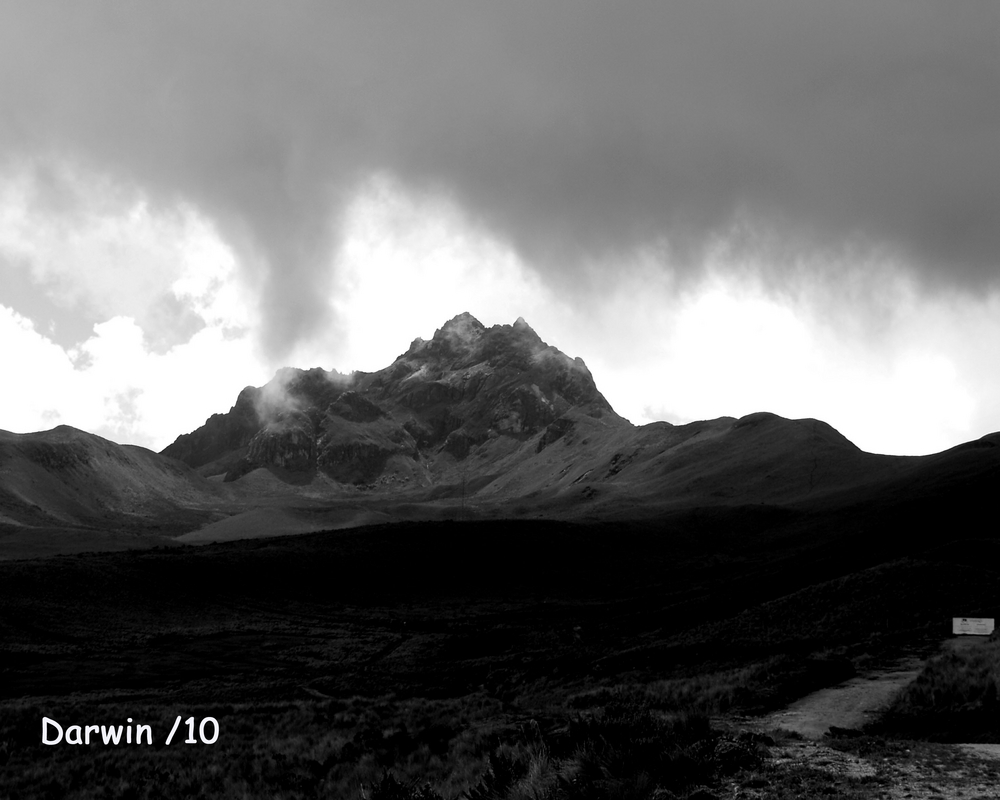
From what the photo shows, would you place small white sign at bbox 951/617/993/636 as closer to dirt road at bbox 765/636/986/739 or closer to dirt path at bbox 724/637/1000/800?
dirt road at bbox 765/636/986/739

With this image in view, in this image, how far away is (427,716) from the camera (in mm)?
31156

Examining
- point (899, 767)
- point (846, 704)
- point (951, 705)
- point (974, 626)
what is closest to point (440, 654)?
point (974, 626)

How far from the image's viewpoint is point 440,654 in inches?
2517

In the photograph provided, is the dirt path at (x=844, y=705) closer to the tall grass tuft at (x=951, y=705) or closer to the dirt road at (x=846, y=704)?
the dirt road at (x=846, y=704)

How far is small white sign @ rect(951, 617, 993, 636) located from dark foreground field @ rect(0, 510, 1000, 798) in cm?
154

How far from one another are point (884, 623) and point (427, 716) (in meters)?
27.6

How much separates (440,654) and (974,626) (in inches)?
1502

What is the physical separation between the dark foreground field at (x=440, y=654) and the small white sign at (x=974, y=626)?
1.54 meters

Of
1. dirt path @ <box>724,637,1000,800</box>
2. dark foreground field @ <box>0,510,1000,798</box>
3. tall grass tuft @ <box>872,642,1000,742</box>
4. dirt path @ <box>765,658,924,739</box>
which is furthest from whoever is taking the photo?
dirt path @ <box>765,658,924,739</box>

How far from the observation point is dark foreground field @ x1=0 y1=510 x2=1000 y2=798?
744 inches

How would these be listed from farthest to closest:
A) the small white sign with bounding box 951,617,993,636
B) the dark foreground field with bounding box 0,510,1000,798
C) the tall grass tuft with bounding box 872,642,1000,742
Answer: the small white sign with bounding box 951,617,993,636 < the dark foreground field with bounding box 0,510,1000,798 < the tall grass tuft with bounding box 872,642,1000,742

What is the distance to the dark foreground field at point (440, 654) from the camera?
1891 cm

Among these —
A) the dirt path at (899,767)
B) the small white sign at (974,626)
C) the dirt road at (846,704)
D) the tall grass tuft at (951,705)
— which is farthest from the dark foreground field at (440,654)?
the tall grass tuft at (951,705)

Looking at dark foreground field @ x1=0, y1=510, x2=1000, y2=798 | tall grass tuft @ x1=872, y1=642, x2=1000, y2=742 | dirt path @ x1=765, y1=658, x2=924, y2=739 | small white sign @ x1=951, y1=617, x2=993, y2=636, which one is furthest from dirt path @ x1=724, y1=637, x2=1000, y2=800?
small white sign @ x1=951, y1=617, x2=993, y2=636
